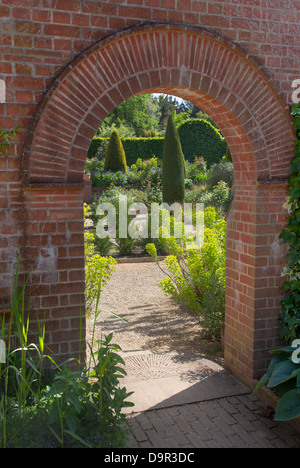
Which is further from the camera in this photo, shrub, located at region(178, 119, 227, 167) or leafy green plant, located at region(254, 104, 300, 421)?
shrub, located at region(178, 119, 227, 167)

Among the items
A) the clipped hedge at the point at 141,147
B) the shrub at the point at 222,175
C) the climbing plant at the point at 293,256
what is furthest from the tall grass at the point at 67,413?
the clipped hedge at the point at 141,147

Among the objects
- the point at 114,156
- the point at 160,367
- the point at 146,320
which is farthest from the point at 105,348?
the point at 114,156

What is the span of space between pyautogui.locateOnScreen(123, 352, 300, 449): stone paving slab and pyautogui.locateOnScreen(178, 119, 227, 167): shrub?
59.7ft

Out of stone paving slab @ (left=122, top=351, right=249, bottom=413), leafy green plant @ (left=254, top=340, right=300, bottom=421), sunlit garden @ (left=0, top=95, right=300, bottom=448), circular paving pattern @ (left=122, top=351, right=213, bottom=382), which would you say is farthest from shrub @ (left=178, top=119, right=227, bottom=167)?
leafy green plant @ (left=254, top=340, right=300, bottom=421)

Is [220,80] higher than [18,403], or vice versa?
[220,80]

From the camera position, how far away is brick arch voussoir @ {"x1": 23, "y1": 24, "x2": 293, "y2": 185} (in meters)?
3.13

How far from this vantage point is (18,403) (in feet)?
9.08

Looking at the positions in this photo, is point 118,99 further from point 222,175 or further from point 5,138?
point 222,175

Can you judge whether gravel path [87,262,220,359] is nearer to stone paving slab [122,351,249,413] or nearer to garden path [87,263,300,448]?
garden path [87,263,300,448]

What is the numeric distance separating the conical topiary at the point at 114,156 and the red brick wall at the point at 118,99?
14.4m

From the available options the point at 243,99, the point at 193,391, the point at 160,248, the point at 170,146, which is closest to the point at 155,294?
the point at 160,248

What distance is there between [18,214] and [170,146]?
11853mm

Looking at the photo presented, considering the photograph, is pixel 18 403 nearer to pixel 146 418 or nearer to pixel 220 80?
pixel 146 418

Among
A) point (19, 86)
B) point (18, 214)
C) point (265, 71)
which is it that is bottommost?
point (18, 214)
